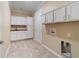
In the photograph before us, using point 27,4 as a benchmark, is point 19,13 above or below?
below

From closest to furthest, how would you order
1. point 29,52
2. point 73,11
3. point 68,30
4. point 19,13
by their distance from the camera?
point 73,11 < point 68,30 < point 29,52 < point 19,13

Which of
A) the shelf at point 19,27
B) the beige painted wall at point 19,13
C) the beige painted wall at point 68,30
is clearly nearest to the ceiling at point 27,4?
the beige painted wall at point 19,13

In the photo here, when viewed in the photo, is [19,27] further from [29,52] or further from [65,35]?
[65,35]

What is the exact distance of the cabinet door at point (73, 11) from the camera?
3.15 metres

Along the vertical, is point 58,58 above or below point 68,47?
below

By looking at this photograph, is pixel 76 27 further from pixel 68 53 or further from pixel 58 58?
pixel 58 58

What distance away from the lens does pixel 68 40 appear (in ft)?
12.6

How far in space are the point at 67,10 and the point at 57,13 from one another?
90 centimetres

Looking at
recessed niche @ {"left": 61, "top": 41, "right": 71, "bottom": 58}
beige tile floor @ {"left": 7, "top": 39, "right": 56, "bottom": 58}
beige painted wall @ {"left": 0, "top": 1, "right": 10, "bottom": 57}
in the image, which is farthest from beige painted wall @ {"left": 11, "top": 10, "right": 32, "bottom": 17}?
recessed niche @ {"left": 61, "top": 41, "right": 71, "bottom": 58}

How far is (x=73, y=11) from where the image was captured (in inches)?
130

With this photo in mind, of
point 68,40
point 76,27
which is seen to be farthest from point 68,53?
point 76,27

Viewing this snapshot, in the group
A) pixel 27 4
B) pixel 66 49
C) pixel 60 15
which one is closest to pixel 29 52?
pixel 66 49

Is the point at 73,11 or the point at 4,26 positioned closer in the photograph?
the point at 73,11

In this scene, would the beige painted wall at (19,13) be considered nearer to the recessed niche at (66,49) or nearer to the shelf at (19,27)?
the shelf at (19,27)
